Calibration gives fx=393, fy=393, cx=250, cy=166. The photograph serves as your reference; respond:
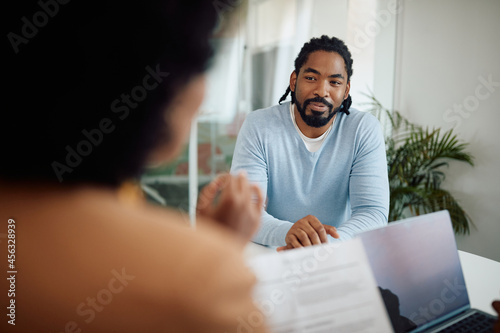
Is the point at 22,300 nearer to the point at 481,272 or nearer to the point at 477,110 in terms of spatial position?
the point at 481,272

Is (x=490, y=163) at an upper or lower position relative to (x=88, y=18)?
lower

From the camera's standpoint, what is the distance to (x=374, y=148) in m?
1.68

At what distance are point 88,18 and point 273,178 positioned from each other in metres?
1.35

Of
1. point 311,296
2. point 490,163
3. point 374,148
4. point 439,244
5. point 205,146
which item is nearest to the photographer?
point 311,296

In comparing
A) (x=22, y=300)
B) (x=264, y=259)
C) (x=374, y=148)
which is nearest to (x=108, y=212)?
(x=22, y=300)

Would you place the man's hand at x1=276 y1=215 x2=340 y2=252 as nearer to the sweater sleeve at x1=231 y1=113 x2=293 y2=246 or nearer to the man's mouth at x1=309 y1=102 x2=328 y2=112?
the sweater sleeve at x1=231 y1=113 x2=293 y2=246

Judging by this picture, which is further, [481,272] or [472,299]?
[481,272]

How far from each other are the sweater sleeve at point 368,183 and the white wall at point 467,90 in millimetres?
1495

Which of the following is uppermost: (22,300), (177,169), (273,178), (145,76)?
(145,76)

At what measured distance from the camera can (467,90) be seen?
286 cm

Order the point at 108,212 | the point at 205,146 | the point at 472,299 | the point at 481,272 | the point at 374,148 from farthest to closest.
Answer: the point at 205,146 → the point at 374,148 → the point at 481,272 → the point at 472,299 → the point at 108,212
